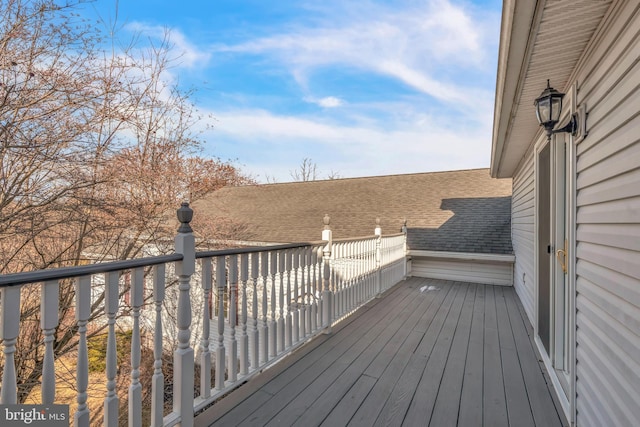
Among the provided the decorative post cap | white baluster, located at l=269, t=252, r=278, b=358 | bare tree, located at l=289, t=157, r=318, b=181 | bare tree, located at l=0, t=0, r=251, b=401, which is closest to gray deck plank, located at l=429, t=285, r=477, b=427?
white baluster, located at l=269, t=252, r=278, b=358

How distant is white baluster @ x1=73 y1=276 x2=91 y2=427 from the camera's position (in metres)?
1.23

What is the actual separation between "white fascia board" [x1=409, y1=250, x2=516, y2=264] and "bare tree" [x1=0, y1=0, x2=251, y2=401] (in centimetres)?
598

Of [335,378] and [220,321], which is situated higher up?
[220,321]

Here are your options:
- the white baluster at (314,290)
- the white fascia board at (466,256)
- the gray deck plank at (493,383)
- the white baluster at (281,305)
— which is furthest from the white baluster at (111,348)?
the white fascia board at (466,256)

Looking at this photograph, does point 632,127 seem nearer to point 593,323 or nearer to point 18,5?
point 593,323

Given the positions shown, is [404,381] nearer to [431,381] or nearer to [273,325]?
[431,381]

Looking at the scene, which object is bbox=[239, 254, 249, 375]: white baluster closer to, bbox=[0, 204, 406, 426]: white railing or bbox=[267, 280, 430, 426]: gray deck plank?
bbox=[0, 204, 406, 426]: white railing

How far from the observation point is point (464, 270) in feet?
23.5

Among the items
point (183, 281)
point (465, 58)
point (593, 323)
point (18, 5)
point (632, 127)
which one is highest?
point (465, 58)

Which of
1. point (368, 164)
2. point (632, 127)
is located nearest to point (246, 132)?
point (632, 127)

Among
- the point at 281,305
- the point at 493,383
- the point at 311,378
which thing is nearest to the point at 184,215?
the point at 281,305

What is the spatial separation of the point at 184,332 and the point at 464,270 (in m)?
6.97

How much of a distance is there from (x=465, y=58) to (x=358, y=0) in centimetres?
214

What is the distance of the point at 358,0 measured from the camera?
4.95 meters
